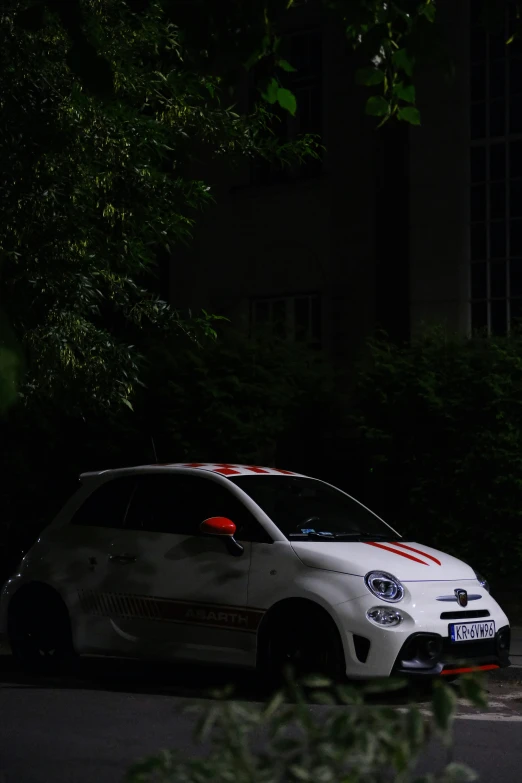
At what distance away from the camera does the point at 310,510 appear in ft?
32.7

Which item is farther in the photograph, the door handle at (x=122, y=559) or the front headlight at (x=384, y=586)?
the door handle at (x=122, y=559)

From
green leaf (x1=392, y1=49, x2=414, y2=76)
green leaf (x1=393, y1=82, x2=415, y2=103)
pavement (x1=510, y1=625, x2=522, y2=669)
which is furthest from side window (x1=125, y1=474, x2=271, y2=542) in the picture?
green leaf (x1=392, y1=49, x2=414, y2=76)

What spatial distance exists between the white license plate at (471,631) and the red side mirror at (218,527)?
166cm

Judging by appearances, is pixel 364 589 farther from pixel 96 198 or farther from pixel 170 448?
pixel 170 448

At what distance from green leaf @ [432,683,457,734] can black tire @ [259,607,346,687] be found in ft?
20.3

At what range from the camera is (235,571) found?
9398 millimetres

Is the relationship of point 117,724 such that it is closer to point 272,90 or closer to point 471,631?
point 471,631

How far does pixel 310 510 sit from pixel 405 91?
11.9 ft

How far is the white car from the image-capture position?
347 inches

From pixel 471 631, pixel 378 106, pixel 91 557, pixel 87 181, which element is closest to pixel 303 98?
pixel 87 181

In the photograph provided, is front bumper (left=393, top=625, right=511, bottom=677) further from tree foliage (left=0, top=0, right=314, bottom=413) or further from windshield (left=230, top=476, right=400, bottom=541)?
tree foliage (left=0, top=0, right=314, bottom=413)

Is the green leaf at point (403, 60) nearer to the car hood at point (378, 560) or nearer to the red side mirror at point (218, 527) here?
the car hood at point (378, 560)

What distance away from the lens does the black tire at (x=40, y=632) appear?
10.3 m

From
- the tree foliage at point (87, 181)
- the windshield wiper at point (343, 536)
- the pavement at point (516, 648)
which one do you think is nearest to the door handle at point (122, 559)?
the windshield wiper at point (343, 536)
